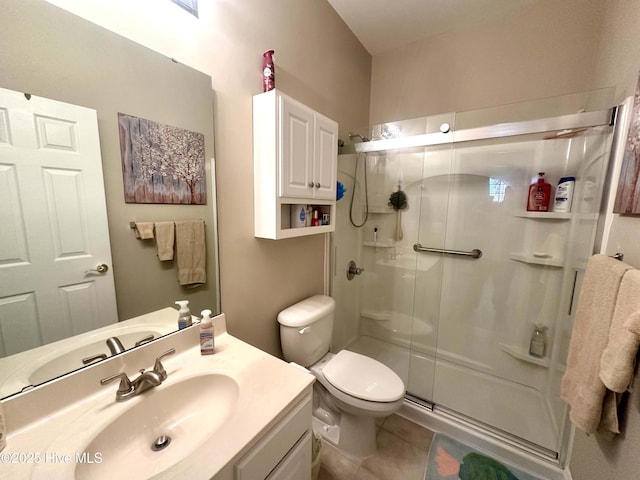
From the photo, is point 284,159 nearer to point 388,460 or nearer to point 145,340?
point 145,340

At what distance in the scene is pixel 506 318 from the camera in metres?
1.86

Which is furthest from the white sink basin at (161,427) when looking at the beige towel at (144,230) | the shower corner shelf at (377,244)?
the shower corner shelf at (377,244)

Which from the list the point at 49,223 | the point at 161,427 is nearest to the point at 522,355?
the point at 161,427

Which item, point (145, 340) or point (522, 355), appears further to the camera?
point (522, 355)

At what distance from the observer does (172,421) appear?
2.55 feet

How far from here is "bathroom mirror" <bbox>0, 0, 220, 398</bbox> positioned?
2.02 feet

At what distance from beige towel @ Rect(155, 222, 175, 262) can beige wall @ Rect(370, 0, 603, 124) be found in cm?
197

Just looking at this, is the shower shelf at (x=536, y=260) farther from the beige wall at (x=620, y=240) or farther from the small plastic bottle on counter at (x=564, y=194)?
the beige wall at (x=620, y=240)

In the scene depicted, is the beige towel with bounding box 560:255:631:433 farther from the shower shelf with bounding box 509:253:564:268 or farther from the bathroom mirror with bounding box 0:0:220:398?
the bathroom mirror with bounding box 0:0:220:398

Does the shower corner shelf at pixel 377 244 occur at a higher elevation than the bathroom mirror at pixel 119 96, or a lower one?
lower

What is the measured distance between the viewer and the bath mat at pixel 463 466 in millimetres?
1256

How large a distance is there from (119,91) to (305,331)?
128cm

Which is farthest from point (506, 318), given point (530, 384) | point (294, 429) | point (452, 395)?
point (294, 429)

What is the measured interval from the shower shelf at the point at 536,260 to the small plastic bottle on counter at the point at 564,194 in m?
0.34
